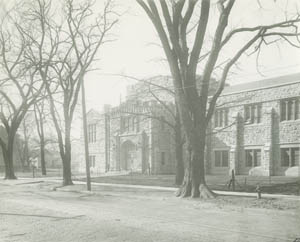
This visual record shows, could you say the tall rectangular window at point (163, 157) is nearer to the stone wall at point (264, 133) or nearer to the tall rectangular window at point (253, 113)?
the stone wall at point (264, 133)

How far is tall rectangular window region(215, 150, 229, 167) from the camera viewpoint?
36500 mm

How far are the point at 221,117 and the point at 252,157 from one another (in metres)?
5.25

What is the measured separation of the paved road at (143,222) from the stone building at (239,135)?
35.0 feet

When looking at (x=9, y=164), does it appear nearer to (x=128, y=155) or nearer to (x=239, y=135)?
(x=128, y=155)

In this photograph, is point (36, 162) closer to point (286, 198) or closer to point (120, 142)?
point (120, 142)

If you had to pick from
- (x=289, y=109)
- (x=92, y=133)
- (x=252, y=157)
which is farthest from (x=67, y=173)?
(x=92, y=133)

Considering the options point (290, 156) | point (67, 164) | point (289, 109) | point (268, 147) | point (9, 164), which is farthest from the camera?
point (9, 164)

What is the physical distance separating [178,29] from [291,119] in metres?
17.0

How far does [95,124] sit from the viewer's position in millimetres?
48812

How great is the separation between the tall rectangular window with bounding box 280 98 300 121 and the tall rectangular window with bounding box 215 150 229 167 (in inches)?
276

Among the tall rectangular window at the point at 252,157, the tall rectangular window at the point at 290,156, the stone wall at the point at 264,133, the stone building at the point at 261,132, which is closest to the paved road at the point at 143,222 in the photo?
the stone building at the point at 261,132

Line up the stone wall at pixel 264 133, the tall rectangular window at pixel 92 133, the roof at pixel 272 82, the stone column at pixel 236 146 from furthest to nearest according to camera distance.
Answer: the tall rectangular window at pixel 92 133 < the stone column at pixel 236 146 < the roof at pixel 272 82 < the stone wall at pixel 264 133

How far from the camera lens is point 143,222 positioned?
11.2 metres

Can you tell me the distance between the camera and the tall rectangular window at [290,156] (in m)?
30.5
